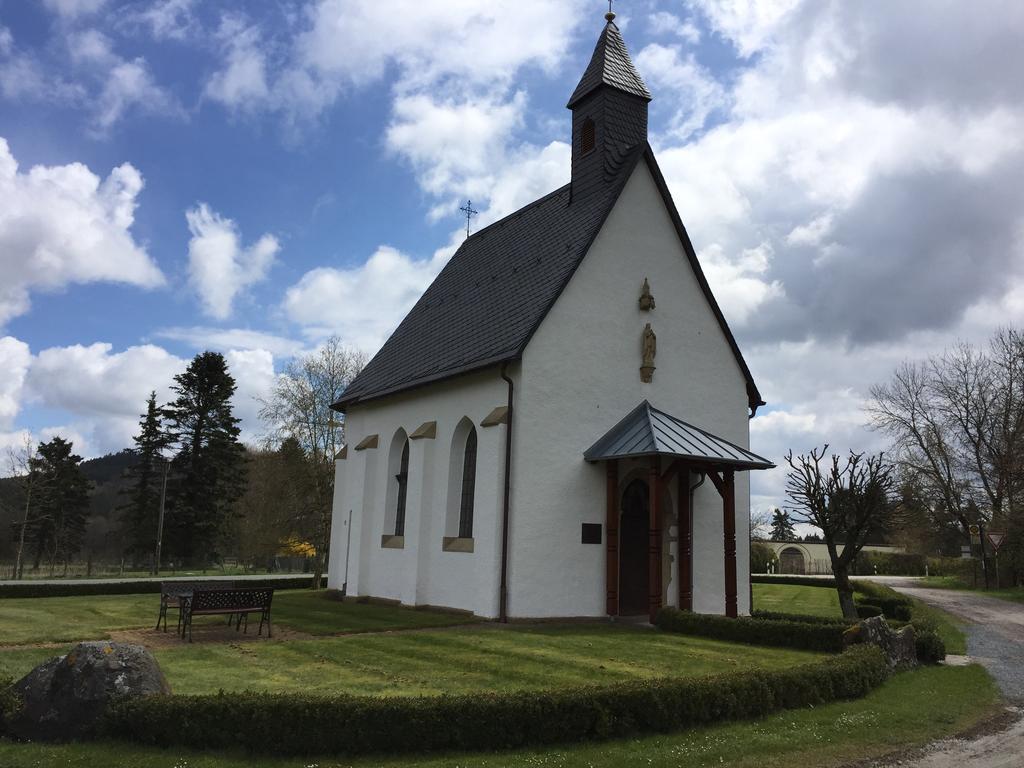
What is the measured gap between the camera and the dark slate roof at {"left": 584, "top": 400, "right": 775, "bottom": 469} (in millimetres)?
18422

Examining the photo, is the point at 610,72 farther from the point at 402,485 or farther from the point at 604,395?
the point at 402,485

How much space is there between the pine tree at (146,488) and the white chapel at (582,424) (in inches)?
1598

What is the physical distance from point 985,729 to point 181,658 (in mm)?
12086

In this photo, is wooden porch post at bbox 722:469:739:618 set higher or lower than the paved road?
higher

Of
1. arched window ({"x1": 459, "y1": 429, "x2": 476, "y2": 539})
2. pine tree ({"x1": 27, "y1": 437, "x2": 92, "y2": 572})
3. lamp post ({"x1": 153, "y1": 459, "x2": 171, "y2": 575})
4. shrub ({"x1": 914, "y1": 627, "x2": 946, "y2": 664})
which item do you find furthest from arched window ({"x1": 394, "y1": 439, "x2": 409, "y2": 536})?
pine tree ({"x1": 27, "y1": 437, "x2": 92, "y2": 572})

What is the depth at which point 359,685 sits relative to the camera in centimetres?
1106

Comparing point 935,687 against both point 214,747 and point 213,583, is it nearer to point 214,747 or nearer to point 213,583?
point 214,747

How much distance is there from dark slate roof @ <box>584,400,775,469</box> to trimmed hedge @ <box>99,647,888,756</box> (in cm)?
924

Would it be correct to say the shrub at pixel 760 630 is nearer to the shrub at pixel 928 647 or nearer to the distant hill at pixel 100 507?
the shrub at pixel 928 647

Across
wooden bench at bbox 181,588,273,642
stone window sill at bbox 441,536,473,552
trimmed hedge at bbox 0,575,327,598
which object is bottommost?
trimmed hedge at bbox 0,575,327,598

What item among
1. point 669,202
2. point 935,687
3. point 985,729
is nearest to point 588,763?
point 985,729

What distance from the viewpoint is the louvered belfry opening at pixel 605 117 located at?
924 inches

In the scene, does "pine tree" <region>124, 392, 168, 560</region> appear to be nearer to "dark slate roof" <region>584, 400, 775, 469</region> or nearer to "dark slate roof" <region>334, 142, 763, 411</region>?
"dark slate roof" <region>334, 142, 763, 411</region>

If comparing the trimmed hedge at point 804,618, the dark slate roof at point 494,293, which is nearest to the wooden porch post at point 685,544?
the trimmed hedge at point 804,618
